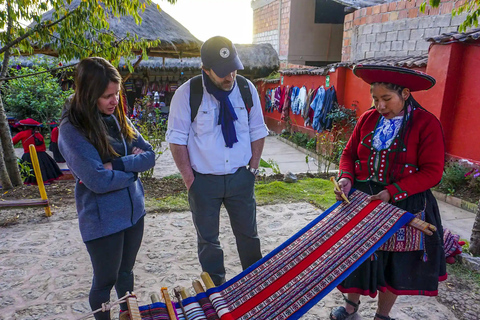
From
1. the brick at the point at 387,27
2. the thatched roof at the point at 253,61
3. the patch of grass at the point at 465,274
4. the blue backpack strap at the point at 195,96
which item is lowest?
the patch of grass at the point at 465,274

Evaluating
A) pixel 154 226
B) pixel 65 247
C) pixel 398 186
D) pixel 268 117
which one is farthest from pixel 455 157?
pixel 268 117

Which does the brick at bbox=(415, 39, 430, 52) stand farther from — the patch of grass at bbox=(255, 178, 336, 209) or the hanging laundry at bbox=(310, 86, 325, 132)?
the patch of grass at bbox=(255, 178, 336, 209)

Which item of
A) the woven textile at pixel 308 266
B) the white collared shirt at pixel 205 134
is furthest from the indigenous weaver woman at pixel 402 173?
the white collared shirt at pixel 205 134

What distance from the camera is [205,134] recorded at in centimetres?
231

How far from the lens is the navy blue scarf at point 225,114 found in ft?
7.52

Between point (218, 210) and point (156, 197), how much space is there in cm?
295

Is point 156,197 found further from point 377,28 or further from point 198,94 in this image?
point 377,28

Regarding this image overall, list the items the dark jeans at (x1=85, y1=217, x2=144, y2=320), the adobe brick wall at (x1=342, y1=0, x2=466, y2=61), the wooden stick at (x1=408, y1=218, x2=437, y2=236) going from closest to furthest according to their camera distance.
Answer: the wooden stick at (x1=408, y1=218, x2=437, y2=236), the dark jeans at (x1=85, y1=217, x2=144, y2=320), the adobe brick wall at (x1=342, y1=0, x2=466, y2=61)

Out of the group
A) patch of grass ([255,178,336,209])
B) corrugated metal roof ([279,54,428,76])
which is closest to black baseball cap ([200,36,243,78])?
patch of grass ([255,178,336,209])

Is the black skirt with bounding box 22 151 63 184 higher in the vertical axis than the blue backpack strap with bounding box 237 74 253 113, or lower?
lower

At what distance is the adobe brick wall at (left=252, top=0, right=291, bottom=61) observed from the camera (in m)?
14.2

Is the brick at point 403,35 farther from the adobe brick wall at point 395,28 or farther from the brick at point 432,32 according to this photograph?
the brick at point 432,32

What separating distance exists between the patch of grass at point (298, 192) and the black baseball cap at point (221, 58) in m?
2.88

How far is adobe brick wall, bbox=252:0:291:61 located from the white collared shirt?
41.7 feet
